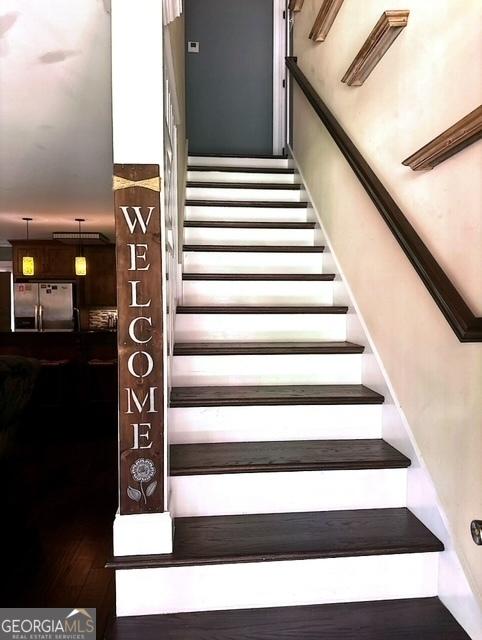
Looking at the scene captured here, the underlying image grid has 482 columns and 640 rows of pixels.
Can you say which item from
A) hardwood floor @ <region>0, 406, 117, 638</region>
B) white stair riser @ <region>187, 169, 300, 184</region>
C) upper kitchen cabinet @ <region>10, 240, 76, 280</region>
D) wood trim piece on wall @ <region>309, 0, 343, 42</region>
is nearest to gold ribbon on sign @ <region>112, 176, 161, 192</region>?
hardwood floor @ <region>0, 406, 117, 638</region>

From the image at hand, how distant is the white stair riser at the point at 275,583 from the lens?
1475 mm

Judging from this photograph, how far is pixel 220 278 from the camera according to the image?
269 cm

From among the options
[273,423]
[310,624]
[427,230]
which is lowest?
[310,624]

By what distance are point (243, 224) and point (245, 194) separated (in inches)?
21.3

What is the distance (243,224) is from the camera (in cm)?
310

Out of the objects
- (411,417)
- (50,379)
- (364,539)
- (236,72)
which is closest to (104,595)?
(364,539)

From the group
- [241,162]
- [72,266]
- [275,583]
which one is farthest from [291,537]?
[72,266]

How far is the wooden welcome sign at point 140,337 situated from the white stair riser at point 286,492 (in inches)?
9.6

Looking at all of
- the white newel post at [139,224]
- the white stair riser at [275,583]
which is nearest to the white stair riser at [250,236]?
the white newel post at [139,224]

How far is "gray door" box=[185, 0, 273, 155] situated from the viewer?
4.83 metres

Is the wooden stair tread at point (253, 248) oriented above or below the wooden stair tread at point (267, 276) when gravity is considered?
above

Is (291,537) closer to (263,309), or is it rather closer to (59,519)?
(263,309)

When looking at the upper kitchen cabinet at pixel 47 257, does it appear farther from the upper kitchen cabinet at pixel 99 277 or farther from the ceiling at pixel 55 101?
the ceiling at pixel 55 101

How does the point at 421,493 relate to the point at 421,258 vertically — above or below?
below
